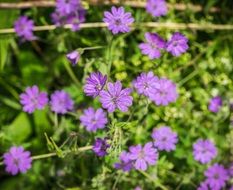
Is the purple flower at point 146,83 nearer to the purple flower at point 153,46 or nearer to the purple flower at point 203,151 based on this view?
the purple flower at point 153,46

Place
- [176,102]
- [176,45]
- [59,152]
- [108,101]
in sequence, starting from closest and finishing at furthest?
1. [108,101]
2. [59,152]
3. [176,45]
4. [176,102]

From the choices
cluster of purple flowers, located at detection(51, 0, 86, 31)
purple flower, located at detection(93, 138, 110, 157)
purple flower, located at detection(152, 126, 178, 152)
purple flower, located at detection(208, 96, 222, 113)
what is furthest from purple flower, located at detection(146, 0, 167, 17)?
purple flower, located at detection(93, 138, 110, 157)

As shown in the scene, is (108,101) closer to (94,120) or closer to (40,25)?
(94,120)


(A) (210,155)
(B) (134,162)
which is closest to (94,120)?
(B) (134,162)

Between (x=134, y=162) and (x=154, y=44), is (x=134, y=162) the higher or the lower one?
the lower one

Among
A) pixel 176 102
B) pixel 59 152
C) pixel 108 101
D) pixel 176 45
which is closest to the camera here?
pixel 108 101

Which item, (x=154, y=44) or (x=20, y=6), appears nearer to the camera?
(x=154, y=44)

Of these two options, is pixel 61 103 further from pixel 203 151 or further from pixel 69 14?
pixel 203 151

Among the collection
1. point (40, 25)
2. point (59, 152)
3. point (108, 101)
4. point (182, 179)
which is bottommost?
point (182, 179)
